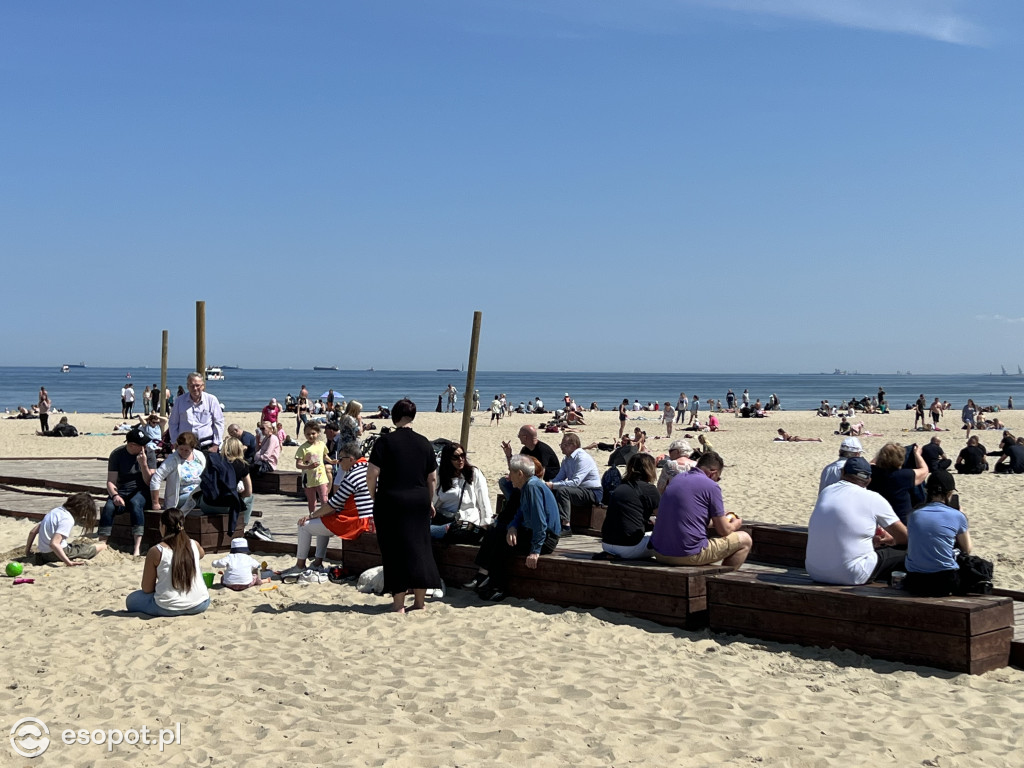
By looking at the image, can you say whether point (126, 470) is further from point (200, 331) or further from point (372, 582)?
point (372, 582)

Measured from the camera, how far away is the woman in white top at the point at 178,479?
1038cm

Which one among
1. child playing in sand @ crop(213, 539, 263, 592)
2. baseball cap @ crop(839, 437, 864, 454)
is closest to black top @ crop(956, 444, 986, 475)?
baseball cap @ crop(839, 437, 864, 454)

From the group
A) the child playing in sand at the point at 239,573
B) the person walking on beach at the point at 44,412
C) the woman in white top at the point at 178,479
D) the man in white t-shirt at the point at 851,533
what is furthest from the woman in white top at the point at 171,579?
the person walking on beach at the point at 44,412

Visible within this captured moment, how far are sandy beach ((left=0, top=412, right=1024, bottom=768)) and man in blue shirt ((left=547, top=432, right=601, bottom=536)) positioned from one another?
2.35 meters

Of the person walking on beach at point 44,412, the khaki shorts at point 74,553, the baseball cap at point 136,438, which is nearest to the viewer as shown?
the khaki shorts at point 74,553

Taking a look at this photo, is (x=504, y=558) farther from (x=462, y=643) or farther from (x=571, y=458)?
(x=571, y=458)

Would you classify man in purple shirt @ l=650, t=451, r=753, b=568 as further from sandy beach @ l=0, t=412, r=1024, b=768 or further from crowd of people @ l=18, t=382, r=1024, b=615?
sandy beach @ l=0, t=412, r=1024, b=768

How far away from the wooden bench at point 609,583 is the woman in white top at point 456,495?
0.30m

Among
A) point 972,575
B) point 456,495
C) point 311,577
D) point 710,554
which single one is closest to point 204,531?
point 311,577

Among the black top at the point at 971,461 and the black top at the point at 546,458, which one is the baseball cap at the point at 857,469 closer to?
the black top at the point at 546,458

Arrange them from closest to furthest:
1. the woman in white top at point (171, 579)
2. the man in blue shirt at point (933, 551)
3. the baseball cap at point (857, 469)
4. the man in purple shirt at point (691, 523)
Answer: the man in blue shirt at point (933, 551)
the baseball cap at point (857, 469)
the man in purple shirt at point (691, 523)
the woman in white top at point (171, 579)

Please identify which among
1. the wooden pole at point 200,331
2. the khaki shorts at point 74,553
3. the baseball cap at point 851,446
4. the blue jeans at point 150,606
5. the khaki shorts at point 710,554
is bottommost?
the khaki shorts at point 74,553

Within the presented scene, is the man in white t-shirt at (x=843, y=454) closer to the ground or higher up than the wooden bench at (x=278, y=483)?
higher up

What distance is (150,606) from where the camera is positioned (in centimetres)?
772
